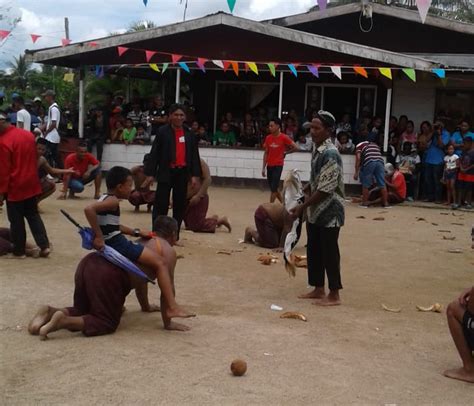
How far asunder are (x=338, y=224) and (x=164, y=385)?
108 inches

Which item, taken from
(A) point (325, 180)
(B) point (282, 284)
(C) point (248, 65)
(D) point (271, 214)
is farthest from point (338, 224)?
(C) point (248, 65)

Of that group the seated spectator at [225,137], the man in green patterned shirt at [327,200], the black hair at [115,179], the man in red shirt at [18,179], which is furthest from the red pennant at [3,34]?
the black hair at [115,179]

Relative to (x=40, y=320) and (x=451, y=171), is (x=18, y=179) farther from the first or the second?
(x=451, y=171)

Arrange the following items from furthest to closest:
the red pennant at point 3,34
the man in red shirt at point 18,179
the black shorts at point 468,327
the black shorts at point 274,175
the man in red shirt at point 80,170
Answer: the red pennant at point 3,34 < the man in red shirt at point 80,170 < the black shorts at point 274,175 < the man in red shirt at point 18,179 < the black shorts at point 468,327

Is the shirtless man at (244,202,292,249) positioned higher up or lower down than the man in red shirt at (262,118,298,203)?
lower down

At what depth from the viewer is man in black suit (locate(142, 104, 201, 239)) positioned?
8.29 m

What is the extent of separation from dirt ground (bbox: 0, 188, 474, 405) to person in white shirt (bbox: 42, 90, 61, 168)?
702 centimetres

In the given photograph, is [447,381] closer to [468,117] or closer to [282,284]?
[282,284]

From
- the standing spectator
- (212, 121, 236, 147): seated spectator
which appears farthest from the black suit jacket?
(212, 121, 236, 147): seated spectator

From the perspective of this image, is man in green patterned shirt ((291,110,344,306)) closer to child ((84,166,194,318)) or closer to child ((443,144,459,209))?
child ((84,166,194,318))

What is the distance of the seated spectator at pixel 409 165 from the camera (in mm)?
15109

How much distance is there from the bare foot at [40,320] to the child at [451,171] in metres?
10.9

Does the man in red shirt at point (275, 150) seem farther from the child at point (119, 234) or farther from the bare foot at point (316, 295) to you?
the child at point (119, 234)

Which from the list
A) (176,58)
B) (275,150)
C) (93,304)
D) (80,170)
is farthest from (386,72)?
(93,304)
